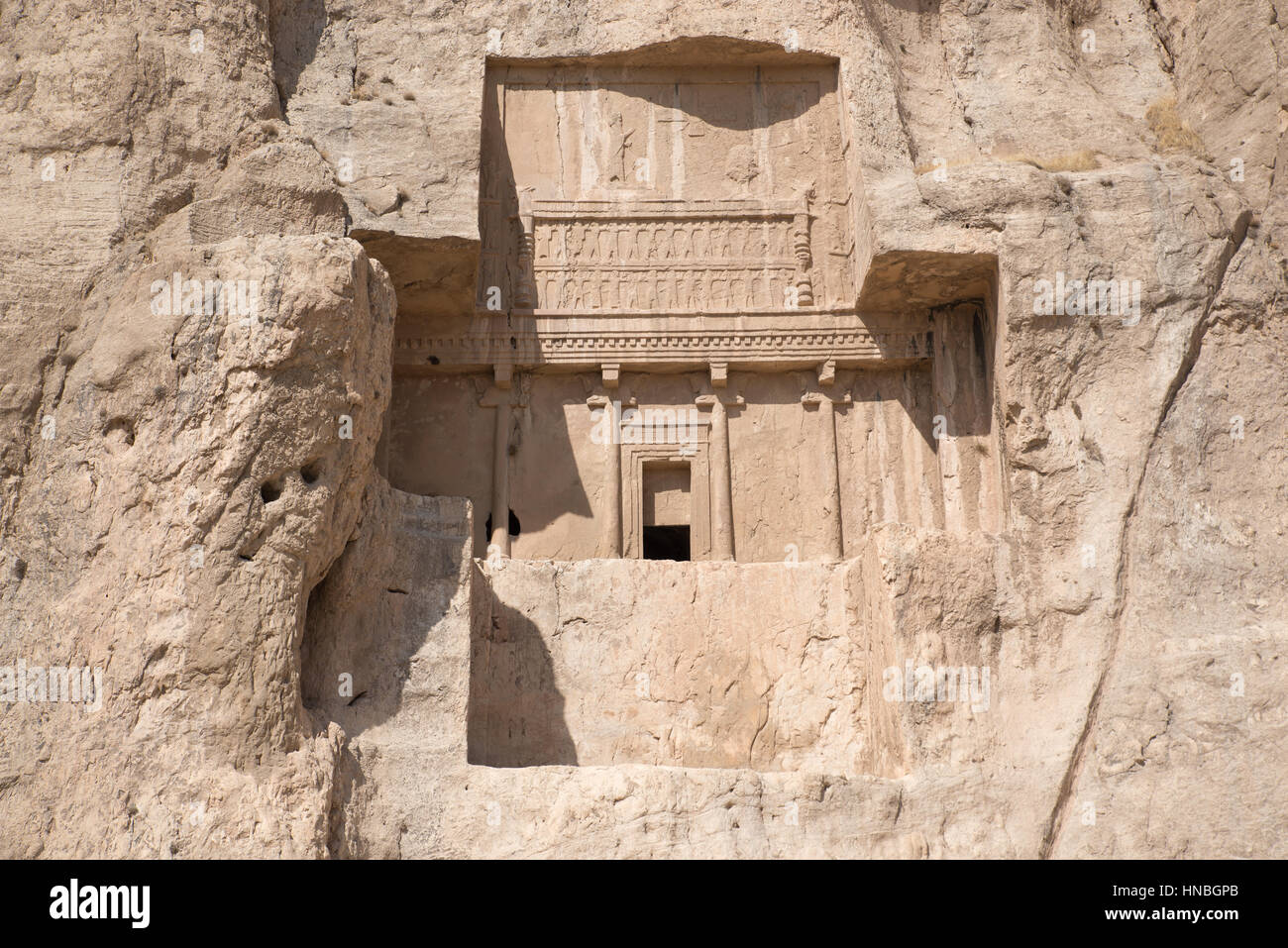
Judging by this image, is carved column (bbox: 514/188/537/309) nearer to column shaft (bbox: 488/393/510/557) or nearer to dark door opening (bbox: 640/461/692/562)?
column shaft (bbox: 488/393/510/557)

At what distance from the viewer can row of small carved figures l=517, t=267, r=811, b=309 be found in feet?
43.6

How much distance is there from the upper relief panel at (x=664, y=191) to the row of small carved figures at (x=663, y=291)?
12 millimetres

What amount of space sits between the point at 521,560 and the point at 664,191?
12.2ft

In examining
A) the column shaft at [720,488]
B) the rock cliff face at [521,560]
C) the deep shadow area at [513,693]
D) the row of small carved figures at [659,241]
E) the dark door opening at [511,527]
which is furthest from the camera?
the row of small carved figures at [659,241]

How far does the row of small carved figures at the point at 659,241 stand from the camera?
13.4 meters

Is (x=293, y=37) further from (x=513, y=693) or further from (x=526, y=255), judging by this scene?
(x=513, y=693)

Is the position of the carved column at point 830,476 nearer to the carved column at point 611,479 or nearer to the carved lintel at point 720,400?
the carved lintel at point 720,400

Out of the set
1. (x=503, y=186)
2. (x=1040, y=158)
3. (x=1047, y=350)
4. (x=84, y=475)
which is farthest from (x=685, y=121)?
(x=84, y=475)

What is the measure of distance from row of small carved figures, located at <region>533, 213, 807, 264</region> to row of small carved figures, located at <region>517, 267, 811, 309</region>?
0.18 metres

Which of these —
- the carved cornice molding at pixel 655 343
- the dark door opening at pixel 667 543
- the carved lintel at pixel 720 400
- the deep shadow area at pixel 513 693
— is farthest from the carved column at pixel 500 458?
the dark door opening at pixel 667 543

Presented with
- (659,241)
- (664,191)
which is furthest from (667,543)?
(664,191)

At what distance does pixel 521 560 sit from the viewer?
39.6 ft

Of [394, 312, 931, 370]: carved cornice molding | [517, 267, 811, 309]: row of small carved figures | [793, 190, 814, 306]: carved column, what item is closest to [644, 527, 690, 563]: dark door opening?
[394, 312, 931, 370]: carved cornice molding

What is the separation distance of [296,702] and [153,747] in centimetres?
86
